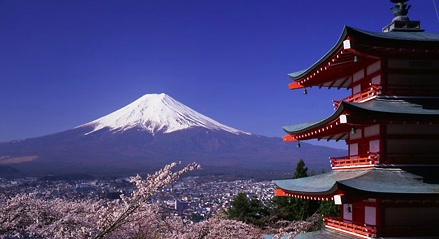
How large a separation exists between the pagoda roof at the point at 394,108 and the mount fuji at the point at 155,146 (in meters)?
94.2

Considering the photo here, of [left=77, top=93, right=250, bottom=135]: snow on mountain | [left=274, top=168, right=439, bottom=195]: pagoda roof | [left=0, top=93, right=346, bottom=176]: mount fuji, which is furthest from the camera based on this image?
[left=77, top=93, right=250, bottom=135]: snow on mountain

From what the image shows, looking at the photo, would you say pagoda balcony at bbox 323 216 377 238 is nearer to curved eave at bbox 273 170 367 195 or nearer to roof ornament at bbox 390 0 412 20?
curved eave at bbox 273 170 367 195

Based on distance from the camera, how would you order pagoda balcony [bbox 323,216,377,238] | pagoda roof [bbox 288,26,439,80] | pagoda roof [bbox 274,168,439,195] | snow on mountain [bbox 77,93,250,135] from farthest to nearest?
snow on mountain [bbox 77,93,250,135] → pagoda balcony [bbox 323,216,377,238] → pagoda roof [bbox 288,26,439,80] → pagoda roof [bbox 274,168,439,195]

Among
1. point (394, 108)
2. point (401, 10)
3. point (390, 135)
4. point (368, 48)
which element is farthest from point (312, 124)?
point (401, 10)

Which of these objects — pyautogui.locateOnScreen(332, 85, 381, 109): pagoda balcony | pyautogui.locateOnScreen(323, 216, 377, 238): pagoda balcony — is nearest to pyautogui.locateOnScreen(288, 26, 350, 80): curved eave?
pyautogui.locateOnScreen(332, 85, 381, 109): pagoda balcony

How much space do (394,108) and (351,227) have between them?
3.79 metres

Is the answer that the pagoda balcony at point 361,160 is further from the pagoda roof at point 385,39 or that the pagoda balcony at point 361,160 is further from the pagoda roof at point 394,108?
the pagoda roof at point 385,39

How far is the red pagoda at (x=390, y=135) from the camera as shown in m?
9.87

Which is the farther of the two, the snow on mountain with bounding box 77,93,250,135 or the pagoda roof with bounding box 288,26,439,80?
the snow on mountain with bounding box 77,93,250,135

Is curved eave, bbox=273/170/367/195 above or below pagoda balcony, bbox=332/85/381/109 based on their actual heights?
below

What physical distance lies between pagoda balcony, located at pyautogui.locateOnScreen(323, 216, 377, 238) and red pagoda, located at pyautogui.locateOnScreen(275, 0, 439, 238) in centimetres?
3

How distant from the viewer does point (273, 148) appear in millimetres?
152250

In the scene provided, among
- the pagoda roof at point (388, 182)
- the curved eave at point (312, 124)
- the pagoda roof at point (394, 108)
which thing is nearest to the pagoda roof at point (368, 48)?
the pagoda roof at point (394, 108)

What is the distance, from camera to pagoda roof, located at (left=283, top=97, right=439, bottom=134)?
987 cm
